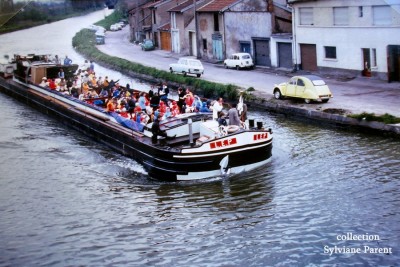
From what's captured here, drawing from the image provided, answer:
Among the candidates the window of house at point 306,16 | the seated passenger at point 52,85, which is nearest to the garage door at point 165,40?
the window of house at point 306,16

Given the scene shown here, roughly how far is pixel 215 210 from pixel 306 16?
69.6ft

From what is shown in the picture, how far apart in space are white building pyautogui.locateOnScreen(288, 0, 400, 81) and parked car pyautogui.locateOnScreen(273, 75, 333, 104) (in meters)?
4.96

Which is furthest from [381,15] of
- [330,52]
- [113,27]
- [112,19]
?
[113,27]

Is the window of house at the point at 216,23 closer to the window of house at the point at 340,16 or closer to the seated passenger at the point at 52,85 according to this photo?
the window of house at the point at 340,16

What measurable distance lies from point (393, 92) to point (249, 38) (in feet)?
49.3

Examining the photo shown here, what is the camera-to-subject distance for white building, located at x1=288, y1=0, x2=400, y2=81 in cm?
2856

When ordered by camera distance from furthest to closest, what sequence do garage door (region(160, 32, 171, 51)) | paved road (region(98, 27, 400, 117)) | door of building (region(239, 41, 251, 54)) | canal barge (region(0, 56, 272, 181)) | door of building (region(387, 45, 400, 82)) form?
garage door (region(160, 32, 171, 51)) → door of building (region(239, 41, 251, 54)) → door of building (region(387, 45, 400, 82)) → paved road (region(98, 27, 400, 117)) → canal barge (region(0, 56, 272, 181))

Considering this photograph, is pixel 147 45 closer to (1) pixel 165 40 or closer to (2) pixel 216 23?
(1) pixel 165 40

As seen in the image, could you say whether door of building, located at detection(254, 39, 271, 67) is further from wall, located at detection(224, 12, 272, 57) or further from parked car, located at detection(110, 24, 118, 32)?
parked car, located at detection(110, 24, 118, 32)

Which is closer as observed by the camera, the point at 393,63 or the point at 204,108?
the point at 204,108

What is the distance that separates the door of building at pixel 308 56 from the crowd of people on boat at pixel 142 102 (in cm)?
1130

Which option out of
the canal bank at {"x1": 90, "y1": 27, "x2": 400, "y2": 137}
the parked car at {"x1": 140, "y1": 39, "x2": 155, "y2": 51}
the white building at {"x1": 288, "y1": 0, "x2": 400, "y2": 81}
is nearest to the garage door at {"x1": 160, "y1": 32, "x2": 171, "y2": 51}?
the parked car at {"x1": 140, "y1": 39, "x2": 155, "y2": 51}

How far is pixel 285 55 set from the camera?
3612cm

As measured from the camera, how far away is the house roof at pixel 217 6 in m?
41.4
